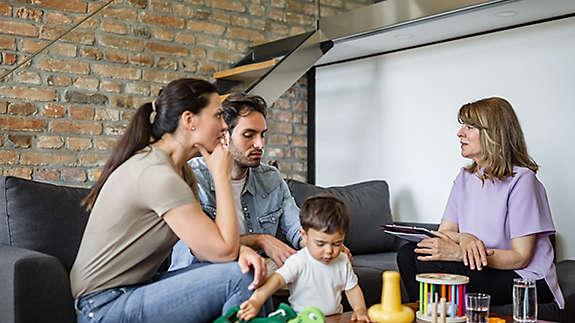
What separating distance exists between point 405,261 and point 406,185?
1644 millimetres

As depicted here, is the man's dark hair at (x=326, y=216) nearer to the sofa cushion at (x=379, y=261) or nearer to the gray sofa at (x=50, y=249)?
the gray sofa at (x=50, y=249)

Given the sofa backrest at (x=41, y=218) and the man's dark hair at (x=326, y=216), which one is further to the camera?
the sofa backrest at (x=41, y=218)

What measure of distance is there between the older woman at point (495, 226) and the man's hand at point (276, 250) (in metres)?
0.59

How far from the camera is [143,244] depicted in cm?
198

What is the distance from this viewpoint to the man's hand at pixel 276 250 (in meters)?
2.25

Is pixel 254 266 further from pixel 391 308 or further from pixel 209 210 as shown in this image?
pixel 209 210

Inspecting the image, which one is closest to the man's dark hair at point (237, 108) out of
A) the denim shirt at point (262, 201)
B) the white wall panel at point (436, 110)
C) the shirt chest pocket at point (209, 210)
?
the denim shirt at point (262, 201)

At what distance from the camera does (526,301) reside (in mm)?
1971

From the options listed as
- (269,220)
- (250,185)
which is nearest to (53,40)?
(250,185)

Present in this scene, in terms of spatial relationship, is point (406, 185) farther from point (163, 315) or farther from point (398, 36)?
point (163, 315)

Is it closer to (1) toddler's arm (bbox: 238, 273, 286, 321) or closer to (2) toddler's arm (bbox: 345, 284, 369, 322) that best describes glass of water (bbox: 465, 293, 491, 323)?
(2) toddler's arm (bbox: 345, 284, 369, 322)

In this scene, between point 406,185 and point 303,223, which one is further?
point 406,185

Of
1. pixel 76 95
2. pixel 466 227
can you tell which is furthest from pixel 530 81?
pixel 76 95

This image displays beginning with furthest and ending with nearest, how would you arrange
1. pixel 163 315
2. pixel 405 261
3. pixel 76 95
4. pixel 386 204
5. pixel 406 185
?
pixel 406 185 < pixel 386 204 < pixel 76 95 < pixel 405 261 < pixel 163 315
